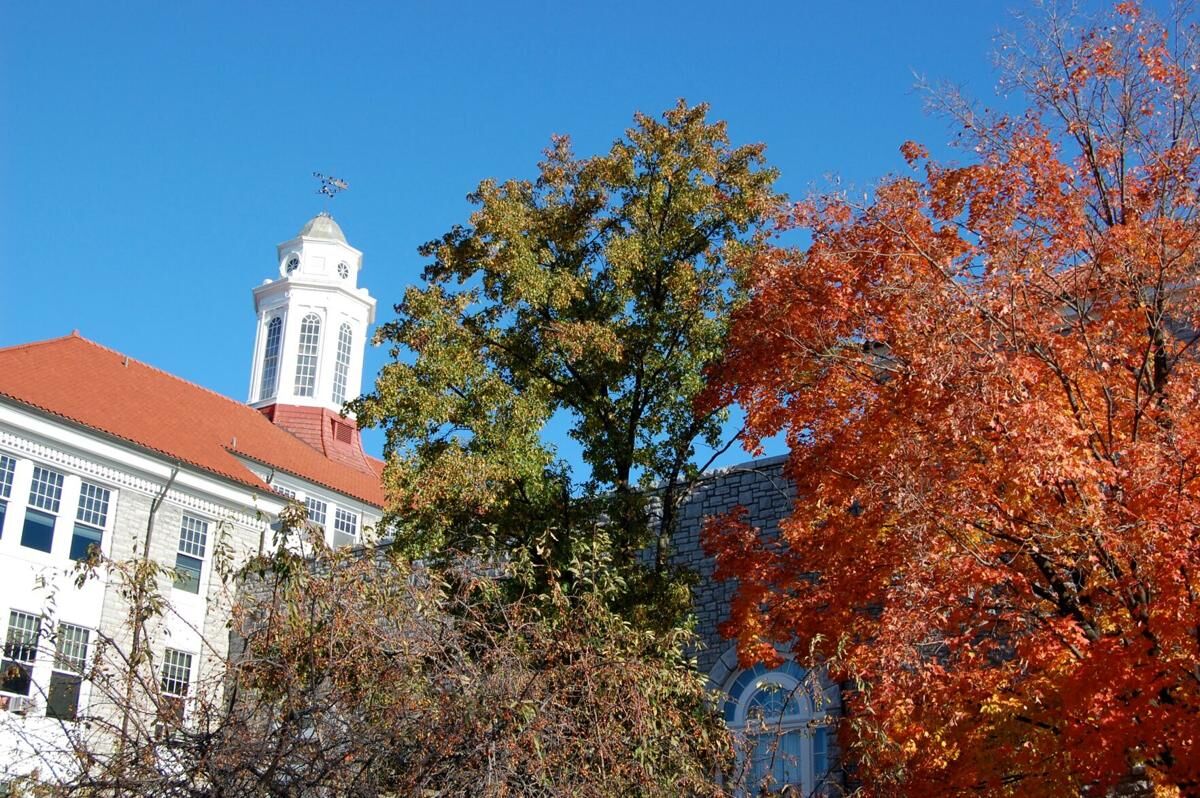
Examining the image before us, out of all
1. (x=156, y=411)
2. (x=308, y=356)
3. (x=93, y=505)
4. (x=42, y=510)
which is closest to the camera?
(x=42, y=510)

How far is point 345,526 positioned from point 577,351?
2025cm

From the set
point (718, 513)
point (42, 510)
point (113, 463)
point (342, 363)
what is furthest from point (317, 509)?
point (718, 513)

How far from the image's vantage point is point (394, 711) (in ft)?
28.6

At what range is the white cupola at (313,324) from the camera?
47.4 m

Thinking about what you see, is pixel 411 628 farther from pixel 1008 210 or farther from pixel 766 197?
pixel 766 197

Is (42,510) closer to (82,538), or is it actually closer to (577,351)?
(82,538)

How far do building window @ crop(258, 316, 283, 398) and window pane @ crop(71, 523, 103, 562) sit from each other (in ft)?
69.6

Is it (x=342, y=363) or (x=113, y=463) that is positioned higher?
(x=342, y=363)

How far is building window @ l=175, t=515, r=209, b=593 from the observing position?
27.8 metres

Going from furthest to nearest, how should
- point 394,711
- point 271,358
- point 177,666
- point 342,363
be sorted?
point 342,363, point 271,358, point 177,666, point 394,711

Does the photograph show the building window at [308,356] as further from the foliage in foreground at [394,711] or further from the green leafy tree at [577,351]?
the foliage in foreground at [394,711]

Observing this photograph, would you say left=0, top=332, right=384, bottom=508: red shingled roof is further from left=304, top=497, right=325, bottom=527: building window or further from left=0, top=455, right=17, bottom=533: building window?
left=0, top=455, right=17, bottom=533: building window

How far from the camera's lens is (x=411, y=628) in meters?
9.69

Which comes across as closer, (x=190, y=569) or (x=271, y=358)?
(x=190, y=569)
